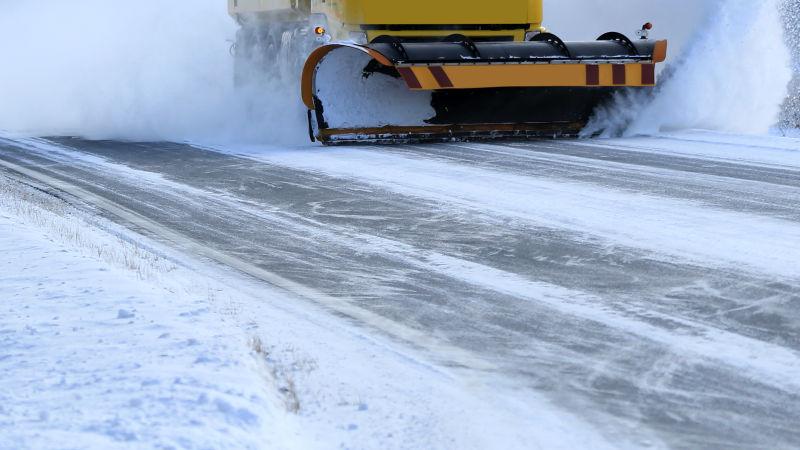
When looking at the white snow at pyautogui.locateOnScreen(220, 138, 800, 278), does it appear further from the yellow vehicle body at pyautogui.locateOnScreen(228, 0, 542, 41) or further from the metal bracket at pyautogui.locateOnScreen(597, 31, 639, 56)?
the yellow vehicle body at pyautogui.locateOnScreen(228, 0, 542, 41)

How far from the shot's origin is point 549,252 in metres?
5.52

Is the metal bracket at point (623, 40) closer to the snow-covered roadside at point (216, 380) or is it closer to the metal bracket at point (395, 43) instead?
the metal bracket at point (395, 43)

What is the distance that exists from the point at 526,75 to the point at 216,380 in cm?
749

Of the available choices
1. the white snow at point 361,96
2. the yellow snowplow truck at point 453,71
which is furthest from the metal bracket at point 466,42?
the white snow at point 361,96

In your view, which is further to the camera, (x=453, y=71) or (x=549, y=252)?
(x=453, y=71)

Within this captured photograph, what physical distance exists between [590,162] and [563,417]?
19.2ft

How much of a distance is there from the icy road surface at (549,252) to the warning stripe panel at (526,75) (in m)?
0.60

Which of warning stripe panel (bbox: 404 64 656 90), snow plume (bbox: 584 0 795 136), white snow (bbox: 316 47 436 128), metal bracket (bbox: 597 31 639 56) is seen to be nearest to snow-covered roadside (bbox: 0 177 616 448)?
warning stripe panel (bbox: 404 64 656 90)

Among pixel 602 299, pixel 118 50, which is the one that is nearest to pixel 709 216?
pixel 602 299

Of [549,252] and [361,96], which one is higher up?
[361,96]

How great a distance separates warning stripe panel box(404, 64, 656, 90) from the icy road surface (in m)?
0.60

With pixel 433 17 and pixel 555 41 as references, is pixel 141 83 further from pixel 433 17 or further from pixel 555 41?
pixel 555 41

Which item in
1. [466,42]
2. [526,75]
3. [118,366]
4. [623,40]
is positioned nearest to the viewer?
[118,366]

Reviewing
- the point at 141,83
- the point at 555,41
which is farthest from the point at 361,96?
the point at 141,83
